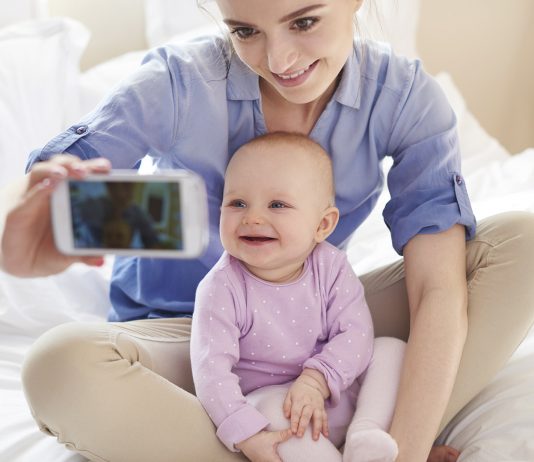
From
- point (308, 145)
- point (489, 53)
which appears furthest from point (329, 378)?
point (489, 53)

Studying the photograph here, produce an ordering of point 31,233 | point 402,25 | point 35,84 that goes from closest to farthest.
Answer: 1. point 31,233
2. point 35,84
3. point 402,25

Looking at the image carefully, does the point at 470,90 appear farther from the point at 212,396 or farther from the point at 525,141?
the point at 212,396

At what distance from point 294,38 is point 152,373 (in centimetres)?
46

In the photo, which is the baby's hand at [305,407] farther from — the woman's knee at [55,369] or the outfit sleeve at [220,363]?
the woman's knee at [55,369]

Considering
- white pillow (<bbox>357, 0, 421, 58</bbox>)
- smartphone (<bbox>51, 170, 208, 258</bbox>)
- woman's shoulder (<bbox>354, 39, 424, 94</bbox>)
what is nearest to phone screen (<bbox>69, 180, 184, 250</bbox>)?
smartphone (<bbox>51, 170, 208, 258</bbox>)

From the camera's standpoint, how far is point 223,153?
121 centimetres

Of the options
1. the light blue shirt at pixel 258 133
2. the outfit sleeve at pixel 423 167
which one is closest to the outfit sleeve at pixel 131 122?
the light blue shirt at pixel 258 133

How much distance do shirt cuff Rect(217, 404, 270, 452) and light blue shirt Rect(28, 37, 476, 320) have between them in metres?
0.30

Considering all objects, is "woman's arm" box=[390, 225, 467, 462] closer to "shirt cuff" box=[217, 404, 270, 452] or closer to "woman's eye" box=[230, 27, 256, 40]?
"shirt cuff" box=[217, 404, 270, 452]

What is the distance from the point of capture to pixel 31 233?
2.82ft

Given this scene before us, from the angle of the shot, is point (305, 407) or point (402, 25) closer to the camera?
point (305, 407)

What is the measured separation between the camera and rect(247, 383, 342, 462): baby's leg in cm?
100

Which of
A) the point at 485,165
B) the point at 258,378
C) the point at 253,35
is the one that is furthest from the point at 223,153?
the point at 485,165

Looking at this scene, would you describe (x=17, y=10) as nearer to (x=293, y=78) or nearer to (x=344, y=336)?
(x=293, y=78)
